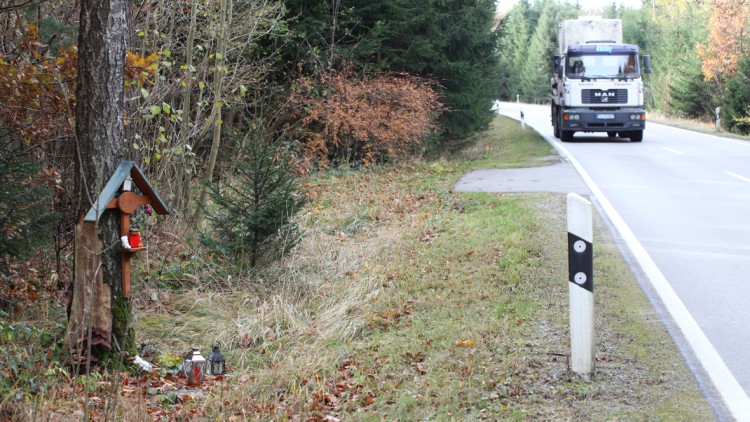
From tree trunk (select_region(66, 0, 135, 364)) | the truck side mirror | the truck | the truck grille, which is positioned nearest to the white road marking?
the truck

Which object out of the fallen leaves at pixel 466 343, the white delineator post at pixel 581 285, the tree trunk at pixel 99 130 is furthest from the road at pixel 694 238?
the tree trunk at pixel 99 130

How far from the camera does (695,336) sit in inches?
254

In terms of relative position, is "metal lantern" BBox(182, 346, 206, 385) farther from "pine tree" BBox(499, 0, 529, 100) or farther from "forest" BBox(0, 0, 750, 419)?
"pine tree" BBox(499, 0, 529, 100)

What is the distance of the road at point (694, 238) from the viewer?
6129mm

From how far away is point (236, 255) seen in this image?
984 cm

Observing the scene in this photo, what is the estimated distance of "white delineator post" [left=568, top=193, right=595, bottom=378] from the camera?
5.58 metres

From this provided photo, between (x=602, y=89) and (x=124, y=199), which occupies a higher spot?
(x=602, y=89)

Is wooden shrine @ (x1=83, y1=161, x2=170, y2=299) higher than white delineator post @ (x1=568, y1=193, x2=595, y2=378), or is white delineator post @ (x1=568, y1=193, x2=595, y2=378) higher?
wooden shrine @ (x1=83, y1=161, x2=170, y2=299)

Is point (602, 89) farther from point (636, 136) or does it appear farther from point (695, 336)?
point (695, 336)

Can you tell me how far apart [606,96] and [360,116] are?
9884 millimetres

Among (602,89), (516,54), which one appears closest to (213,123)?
(602,89)

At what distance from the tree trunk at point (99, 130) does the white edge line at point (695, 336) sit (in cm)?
472

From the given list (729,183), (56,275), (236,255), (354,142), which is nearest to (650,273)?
(236,255)

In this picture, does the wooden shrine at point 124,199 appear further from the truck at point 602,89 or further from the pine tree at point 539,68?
the pine tree at point 539,68
